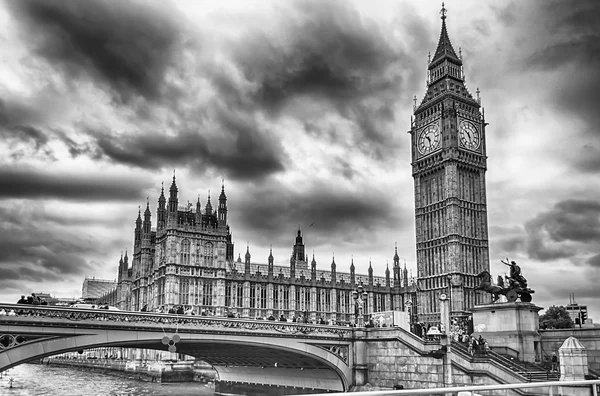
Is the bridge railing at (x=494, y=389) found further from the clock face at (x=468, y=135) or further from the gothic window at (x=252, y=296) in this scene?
the clock face at (x=468, y=135)

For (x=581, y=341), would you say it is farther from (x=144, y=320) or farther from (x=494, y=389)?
(x=494, y=389)

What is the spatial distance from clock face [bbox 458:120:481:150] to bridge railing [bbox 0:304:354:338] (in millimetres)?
59399

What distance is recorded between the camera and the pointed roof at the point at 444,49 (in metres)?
109

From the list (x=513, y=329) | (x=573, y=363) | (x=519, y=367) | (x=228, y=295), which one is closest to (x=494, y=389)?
(x=573, y=363)

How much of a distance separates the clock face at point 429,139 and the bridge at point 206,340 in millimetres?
55712

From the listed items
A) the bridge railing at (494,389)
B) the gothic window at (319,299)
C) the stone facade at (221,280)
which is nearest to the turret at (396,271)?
the stone facade at (221,280)

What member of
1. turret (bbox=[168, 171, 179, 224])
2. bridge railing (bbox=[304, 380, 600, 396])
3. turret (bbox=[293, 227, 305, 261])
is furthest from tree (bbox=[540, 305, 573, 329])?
bridge railing (bbox=[304, 380, 600, 396])

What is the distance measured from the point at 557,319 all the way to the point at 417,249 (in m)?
24.5

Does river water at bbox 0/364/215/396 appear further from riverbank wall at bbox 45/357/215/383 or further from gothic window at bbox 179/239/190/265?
gothic window at bbox 179/239/190/265

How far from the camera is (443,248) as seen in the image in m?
98.8

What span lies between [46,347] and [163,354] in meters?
53.9

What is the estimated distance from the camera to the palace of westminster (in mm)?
91562

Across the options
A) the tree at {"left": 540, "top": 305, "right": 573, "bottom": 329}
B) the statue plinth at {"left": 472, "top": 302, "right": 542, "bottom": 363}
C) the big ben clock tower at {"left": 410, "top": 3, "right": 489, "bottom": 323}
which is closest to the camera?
the statue plinth at {"left": 472, "top": 302, "right": 542, "bottom": 363}

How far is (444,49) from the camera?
4326 inches
